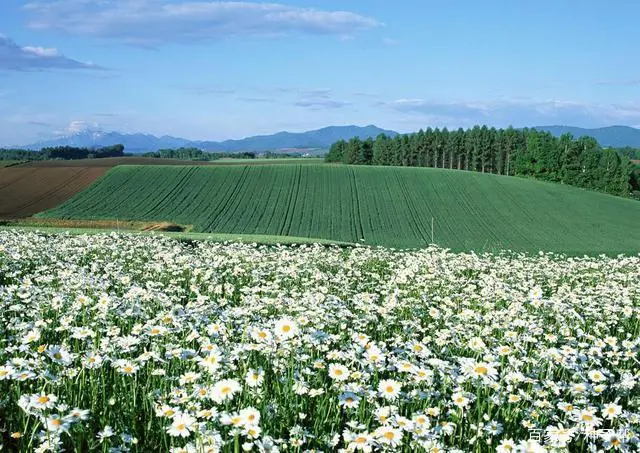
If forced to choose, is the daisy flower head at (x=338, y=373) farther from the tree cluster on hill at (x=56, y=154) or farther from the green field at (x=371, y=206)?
the tree cluster on hill at (x=56, y=154)

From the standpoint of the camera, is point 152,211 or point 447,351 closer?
point 447,351

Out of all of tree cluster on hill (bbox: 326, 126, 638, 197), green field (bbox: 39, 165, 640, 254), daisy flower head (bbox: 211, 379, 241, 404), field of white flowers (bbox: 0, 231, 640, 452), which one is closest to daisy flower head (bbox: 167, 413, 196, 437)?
field of white flowers (bbox: 0, 231, 640, 452)

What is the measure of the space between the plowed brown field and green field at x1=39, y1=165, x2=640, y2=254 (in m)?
2.32

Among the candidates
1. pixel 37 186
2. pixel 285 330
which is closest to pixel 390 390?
pixel 285 330

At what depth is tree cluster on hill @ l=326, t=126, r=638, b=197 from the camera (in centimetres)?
9462

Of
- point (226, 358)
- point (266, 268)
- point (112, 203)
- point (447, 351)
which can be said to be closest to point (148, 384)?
point (226, 358)

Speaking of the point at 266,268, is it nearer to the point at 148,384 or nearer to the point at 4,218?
the point at 148,384

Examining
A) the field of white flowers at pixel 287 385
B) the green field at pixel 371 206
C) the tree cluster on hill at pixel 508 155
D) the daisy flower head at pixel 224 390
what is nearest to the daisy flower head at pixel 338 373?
the field of white flowers at pixel 287 385

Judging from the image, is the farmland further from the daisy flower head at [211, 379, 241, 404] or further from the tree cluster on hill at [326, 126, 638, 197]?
the tree cluster on hill at [326, 126, 638, 197]

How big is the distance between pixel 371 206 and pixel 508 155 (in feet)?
212

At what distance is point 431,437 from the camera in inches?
155

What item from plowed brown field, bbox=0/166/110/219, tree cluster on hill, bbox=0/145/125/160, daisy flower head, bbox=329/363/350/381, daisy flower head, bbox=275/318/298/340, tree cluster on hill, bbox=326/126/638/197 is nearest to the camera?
daisy flower head, bbox=329/363/350/381

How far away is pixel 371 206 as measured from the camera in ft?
181

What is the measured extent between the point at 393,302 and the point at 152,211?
46.1 metres
